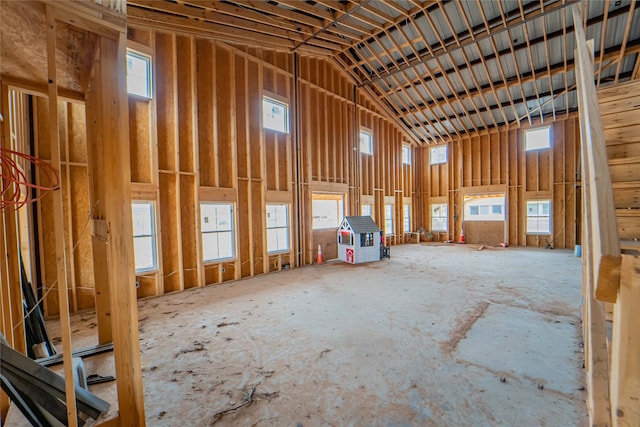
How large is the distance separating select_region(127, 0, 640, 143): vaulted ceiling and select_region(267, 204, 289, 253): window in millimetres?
4248

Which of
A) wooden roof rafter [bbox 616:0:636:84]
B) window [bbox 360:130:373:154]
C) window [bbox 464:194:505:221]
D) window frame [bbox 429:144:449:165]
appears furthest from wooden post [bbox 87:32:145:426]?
window frame [bbox 429:144:449:165]

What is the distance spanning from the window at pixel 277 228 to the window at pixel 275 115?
2.21 m

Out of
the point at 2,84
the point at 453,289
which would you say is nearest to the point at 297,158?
the point at 453,289

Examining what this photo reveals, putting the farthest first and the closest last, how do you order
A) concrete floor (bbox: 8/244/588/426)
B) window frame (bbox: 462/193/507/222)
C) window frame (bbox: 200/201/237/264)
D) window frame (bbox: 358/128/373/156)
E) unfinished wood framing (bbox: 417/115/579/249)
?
window frame (bbox: 462/193/507/222) < window frame (bbox: 358/128/373/156) < unfinished wood framing (bbox: 417/115/579/249) < window frame (bbox: 200/201/237/264) < concrete floor (bbox: 8/244/588/426)

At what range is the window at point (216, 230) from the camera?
6.22 m

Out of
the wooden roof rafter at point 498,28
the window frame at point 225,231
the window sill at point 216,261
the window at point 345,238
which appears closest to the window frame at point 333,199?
the window at point 345,238

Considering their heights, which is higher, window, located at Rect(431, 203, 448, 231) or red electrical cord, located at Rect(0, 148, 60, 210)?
red electrical cord, located at Rect(0, 148, 60, 210)

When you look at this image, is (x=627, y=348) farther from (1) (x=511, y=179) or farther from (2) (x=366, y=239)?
(1) (x=511, y=179)

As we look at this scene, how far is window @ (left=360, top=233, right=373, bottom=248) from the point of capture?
8.38m

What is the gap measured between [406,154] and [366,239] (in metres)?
7.14

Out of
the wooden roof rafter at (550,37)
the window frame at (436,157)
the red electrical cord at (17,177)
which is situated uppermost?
the wooden roof rafter at (550,37)

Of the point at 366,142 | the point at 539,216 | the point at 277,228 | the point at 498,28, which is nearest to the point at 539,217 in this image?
the point at 539,216

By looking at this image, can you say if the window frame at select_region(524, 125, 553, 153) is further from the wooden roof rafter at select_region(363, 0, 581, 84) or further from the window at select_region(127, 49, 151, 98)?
the window at select_region(127, 49, 151, 98)

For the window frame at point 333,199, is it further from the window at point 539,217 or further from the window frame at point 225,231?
the window at point 539,217
